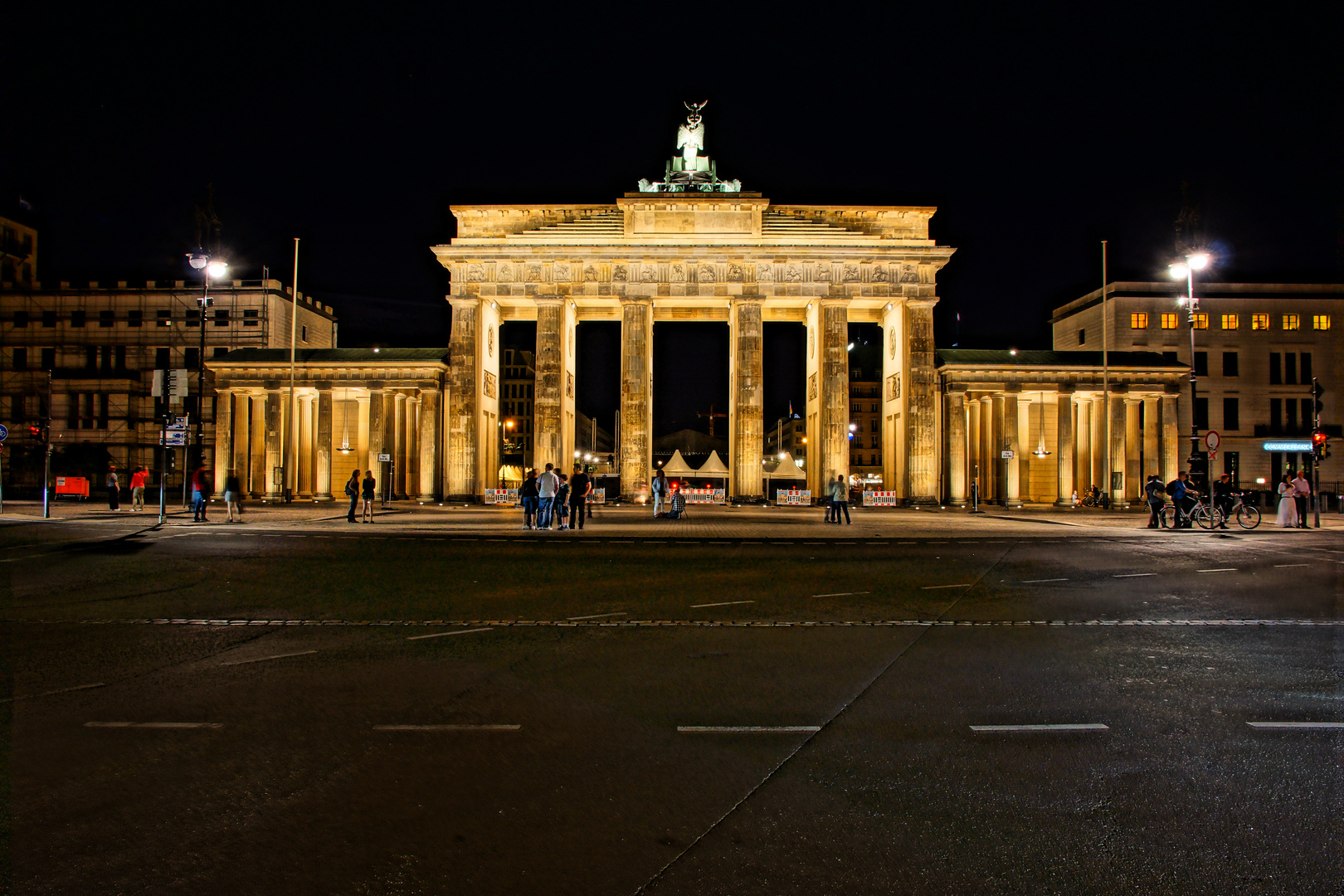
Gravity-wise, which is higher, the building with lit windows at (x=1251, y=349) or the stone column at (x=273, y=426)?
the building with lit windows at (x=1251, y=349)

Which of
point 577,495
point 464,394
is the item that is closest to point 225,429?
point 464,394

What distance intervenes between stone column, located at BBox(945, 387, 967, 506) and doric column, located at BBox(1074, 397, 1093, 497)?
8750mm

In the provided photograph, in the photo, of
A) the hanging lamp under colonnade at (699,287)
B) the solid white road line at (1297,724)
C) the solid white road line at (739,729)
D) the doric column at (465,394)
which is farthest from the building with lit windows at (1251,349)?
the solid white road line at (739,729)

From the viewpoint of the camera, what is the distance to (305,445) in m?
57.2

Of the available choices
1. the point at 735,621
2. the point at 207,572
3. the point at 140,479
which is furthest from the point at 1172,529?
the point at 140,479

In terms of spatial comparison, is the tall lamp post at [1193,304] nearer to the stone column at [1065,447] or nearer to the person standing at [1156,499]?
the person standing at [1156,499]

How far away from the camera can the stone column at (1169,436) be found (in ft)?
173

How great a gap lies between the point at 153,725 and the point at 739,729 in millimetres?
4096

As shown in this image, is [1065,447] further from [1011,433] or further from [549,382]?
[549,382]

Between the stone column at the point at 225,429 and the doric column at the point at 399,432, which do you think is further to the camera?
the doric column at the point at 399,432

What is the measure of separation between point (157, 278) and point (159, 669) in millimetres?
78148

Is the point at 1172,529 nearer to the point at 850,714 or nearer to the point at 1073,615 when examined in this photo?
the point at 1073,615

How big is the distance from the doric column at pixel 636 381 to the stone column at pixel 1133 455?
1168 inches

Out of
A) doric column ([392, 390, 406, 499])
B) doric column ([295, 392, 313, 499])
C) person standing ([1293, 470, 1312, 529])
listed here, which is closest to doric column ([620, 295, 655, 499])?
doric column ([392, 390, 406, 499])
